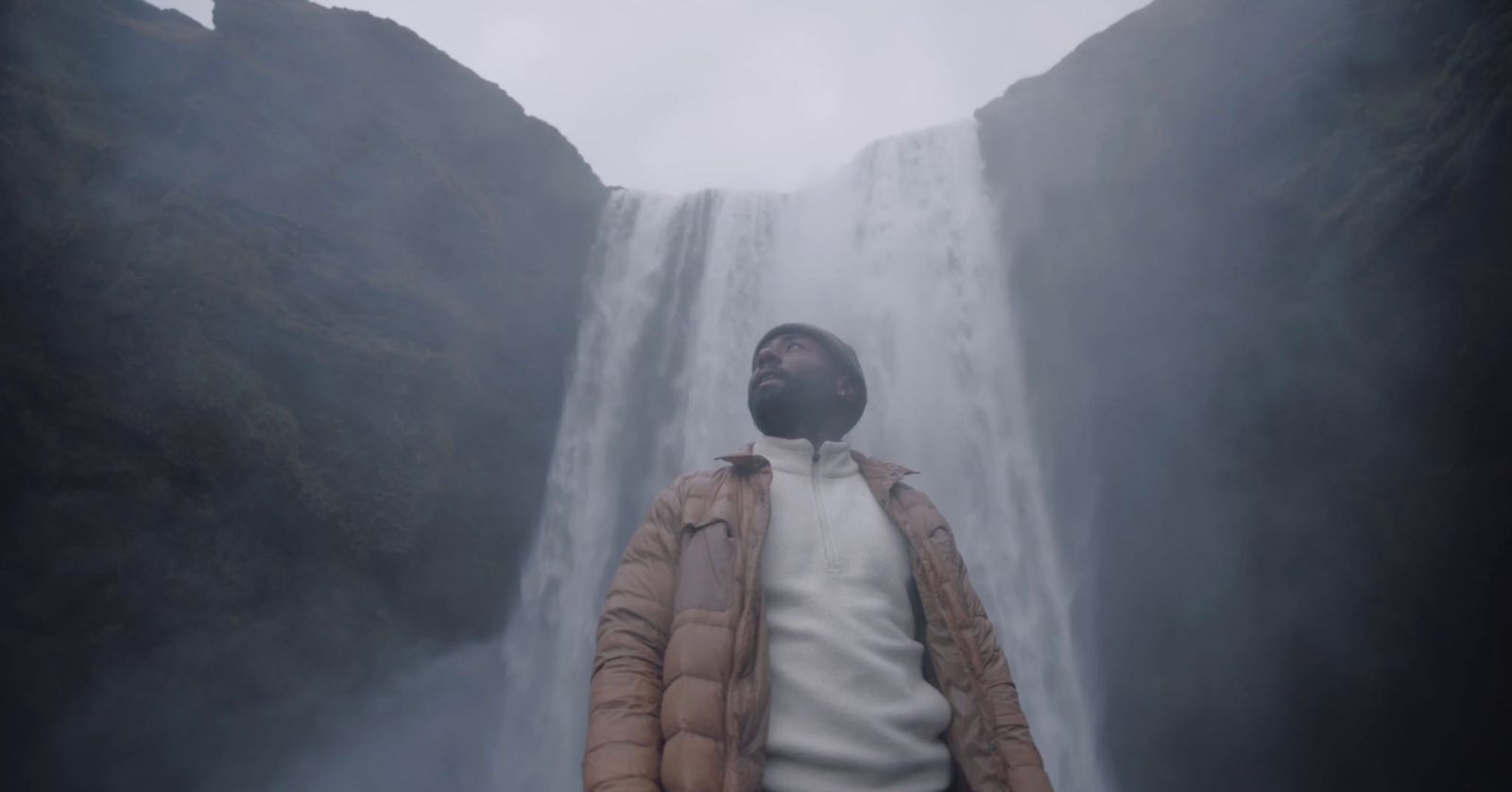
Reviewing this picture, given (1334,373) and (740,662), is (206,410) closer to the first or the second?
(740,662)

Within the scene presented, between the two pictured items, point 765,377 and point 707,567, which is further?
point 765,377

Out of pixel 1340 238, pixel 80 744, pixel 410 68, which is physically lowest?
pixel 80 744

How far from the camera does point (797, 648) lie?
1796 mm

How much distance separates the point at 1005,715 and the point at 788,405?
1.06 m

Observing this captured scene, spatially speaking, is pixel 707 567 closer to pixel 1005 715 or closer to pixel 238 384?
pixel 1005 715

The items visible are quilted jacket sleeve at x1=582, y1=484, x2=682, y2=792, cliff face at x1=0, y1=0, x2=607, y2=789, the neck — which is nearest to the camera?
quilted jacket sleeve at x1=582, y1=484, x2=682, y2=792

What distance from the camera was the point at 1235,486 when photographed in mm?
6566

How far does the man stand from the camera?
162 centimetres

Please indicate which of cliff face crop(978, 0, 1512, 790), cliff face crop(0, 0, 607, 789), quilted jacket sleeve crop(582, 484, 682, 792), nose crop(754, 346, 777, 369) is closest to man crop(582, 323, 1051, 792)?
quilted jacket sleeve crop(582, 484, 682, 792)

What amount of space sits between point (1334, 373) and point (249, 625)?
32.8 feet

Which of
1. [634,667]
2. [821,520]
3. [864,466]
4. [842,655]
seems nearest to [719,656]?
[634,667]

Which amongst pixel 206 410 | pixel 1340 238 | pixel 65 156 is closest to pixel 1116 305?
pixel 1340 238

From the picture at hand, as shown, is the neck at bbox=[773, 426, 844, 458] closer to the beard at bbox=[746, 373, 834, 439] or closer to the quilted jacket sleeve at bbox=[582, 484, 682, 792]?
the beard at bbox=[746, 373, 834, 439]

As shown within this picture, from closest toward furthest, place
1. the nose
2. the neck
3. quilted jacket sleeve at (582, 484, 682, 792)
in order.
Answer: quilted jacket sleeve at (582, 484, 682, 792) → the neck → the nose
